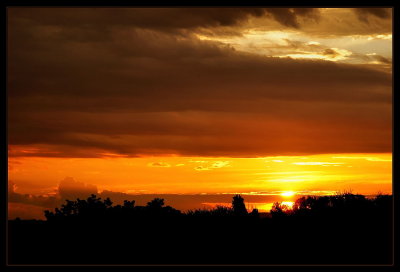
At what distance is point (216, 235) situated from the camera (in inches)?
831

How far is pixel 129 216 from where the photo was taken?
81.9 feet

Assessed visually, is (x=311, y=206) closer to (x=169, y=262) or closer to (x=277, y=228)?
(x=277, y=228)

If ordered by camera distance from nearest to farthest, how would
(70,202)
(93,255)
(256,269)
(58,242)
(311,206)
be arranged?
(256,269) < (93,255) < (58,242) < (311,206) < (70,202)

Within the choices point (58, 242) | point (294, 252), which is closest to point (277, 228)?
point (294, 252)

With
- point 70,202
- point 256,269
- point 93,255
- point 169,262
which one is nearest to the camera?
point 256,269

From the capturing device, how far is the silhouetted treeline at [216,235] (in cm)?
1961

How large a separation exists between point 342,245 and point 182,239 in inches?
222

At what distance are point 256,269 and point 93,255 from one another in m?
9.06

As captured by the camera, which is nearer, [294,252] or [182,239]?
[294,252]

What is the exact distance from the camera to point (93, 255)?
20.8 meters

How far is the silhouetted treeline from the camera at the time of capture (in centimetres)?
1961
